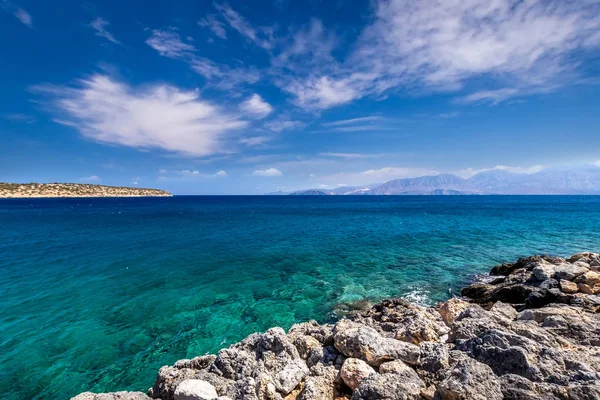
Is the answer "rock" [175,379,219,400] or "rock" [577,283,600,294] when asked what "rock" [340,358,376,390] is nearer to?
"rock" [175,379,219,400]

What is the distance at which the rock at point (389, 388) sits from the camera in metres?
6.13

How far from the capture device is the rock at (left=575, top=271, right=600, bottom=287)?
608 inches

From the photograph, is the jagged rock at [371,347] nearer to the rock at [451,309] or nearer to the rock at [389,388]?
the rock at [389,388]

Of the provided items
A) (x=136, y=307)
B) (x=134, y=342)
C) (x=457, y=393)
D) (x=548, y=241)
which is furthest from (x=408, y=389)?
(x=548, y=241)

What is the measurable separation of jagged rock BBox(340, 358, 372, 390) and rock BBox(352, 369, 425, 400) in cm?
61

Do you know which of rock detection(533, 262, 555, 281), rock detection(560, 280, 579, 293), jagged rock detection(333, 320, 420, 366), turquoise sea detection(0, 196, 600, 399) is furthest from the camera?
rock detection(533, 262, 555, 281)

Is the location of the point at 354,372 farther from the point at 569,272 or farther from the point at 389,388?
the point at 569,272

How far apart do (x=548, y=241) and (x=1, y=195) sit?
279 m

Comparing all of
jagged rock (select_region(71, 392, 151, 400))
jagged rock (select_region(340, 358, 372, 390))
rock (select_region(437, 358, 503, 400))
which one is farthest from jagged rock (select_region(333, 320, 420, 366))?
jagged rock (select_region(71, 392, 151, 400))

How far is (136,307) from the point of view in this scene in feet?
59.4

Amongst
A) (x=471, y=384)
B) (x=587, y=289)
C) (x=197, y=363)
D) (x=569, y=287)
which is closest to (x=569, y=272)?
(x=587, y=289)

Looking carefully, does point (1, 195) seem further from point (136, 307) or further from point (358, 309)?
point (358, 309)

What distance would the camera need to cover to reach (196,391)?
23.8 ft

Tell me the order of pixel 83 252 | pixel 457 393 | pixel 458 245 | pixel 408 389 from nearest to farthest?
pixel 457 393 < pixel 408 389 < pixel 83 252 < pixel 458 245
